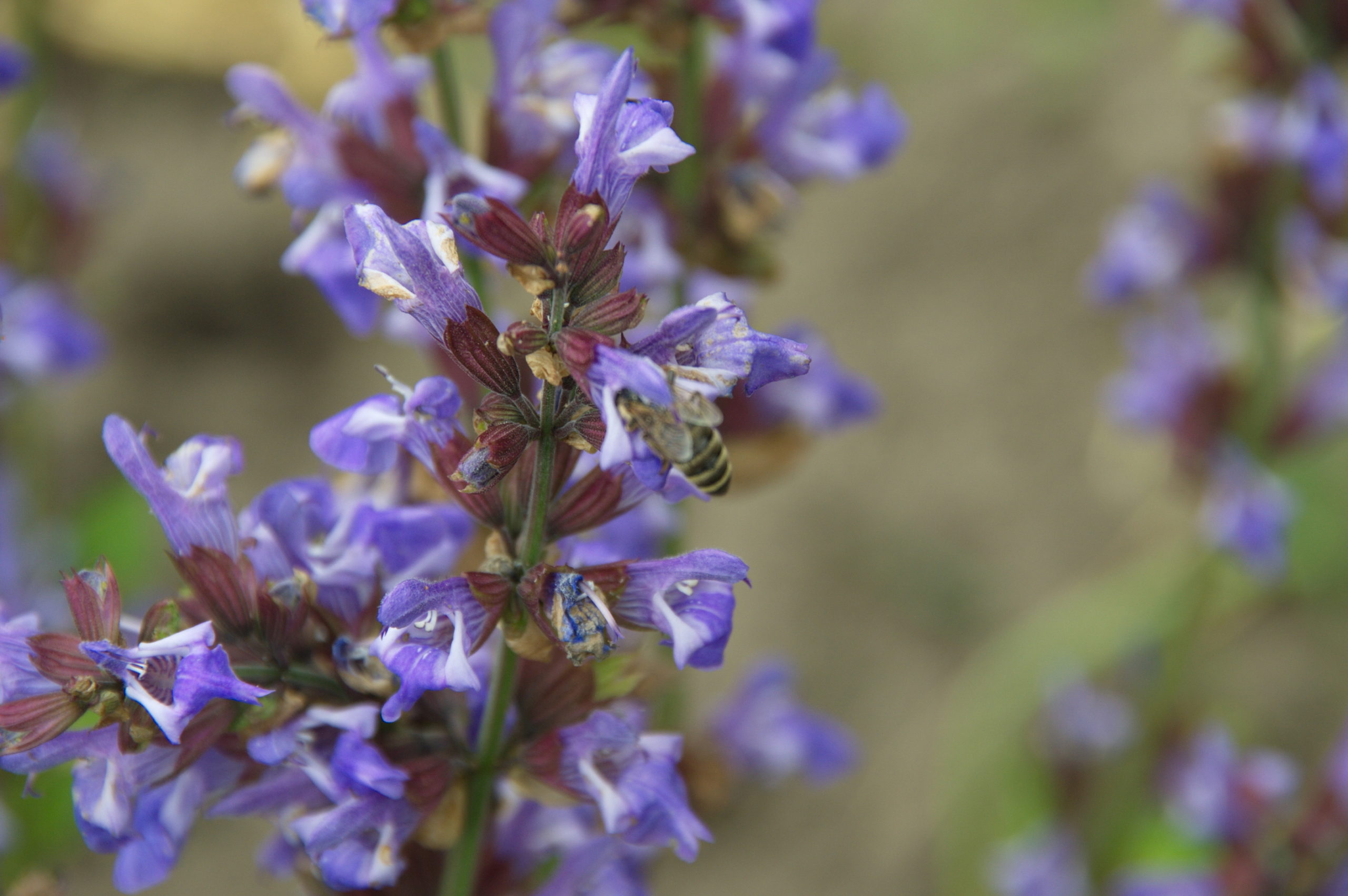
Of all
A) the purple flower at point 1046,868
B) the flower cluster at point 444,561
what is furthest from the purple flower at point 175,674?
the purple flower at point 1046,868

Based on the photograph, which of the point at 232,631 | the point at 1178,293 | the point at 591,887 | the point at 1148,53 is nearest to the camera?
the point at 232,631

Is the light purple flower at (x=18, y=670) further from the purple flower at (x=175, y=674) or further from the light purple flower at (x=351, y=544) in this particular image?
the light purple flower at (x=351, y=544)

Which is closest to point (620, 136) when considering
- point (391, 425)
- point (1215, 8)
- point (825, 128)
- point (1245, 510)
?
point (391, 425)

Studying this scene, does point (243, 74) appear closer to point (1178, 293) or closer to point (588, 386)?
point (588, 386)

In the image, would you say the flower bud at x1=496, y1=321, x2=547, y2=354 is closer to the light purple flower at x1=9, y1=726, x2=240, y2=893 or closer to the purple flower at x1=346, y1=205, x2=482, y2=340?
the purple flower at x1=346, y1=205, x2=482, y2=340

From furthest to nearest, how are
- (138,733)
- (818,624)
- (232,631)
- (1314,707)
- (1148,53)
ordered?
(1148,53) → (818,624) → (1314,707) → (232,631) → (138,733)

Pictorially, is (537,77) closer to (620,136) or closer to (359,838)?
(620,136)

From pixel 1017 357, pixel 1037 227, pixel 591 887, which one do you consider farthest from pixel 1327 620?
pixel 591 887
